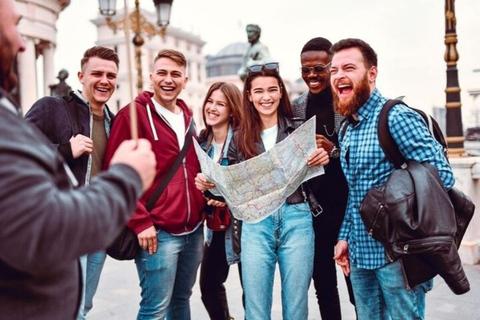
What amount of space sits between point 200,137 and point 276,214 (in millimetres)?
1150

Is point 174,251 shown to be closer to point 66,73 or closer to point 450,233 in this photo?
point 450,233

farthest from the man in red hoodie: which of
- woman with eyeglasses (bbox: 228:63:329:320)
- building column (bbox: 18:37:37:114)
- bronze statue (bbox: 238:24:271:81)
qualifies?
building column (bbox: 18:37:37:114)

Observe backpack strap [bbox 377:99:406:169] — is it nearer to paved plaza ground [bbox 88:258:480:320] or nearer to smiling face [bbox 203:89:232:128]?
smiling face [bbox 203:89:232:128]

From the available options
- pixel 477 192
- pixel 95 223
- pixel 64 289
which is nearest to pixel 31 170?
pixel 95 223

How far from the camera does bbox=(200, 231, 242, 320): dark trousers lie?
3.76 metres

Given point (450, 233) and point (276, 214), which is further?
point (276, 214)

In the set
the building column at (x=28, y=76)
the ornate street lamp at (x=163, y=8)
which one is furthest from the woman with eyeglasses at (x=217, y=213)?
the building column at (x=28, y=76)

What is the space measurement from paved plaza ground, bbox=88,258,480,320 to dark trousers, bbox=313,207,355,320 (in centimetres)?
76

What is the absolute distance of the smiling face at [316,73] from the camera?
135 inches

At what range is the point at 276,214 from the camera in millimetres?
2988

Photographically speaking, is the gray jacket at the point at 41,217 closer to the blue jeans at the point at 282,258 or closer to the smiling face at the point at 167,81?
the blue jeans at the point at 282,258

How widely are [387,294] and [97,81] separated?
2266 millimetres

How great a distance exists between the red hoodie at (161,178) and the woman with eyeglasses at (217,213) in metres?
0.32

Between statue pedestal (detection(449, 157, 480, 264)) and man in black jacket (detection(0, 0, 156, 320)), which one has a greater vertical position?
man in black jacket (detection(0, 0, 156, 320))
